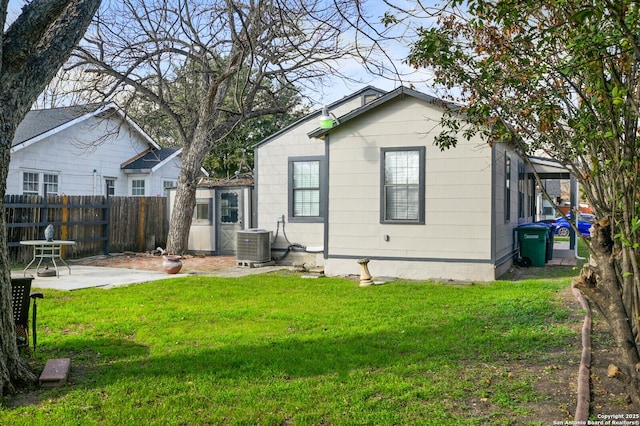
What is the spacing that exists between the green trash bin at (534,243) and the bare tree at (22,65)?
10587 millimetres

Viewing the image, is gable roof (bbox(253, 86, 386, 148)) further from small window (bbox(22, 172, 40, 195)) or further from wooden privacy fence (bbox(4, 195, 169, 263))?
small window (bbox(22, 172, 40, 195))

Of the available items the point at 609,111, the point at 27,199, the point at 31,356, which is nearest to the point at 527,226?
the point at 609,111

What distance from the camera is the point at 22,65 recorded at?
159 inches

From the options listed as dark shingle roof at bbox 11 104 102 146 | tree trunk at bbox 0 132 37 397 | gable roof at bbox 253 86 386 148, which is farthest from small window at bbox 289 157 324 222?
tree trunk at bbox 0 132 37 397

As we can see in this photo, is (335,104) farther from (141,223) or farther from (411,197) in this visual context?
(141,223)

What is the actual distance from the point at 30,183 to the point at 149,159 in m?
4.86

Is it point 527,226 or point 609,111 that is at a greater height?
point 609,111

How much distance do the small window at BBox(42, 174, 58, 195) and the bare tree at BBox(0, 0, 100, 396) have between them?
572 inches

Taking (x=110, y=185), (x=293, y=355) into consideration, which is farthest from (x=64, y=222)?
(x=293, y=355)

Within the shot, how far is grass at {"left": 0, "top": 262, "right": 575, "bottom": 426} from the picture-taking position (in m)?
3.70

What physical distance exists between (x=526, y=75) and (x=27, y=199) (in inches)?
485

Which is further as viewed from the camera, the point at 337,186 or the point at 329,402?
the point at 337,186

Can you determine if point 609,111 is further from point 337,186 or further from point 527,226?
point 527,226

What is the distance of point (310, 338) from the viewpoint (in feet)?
18.4
